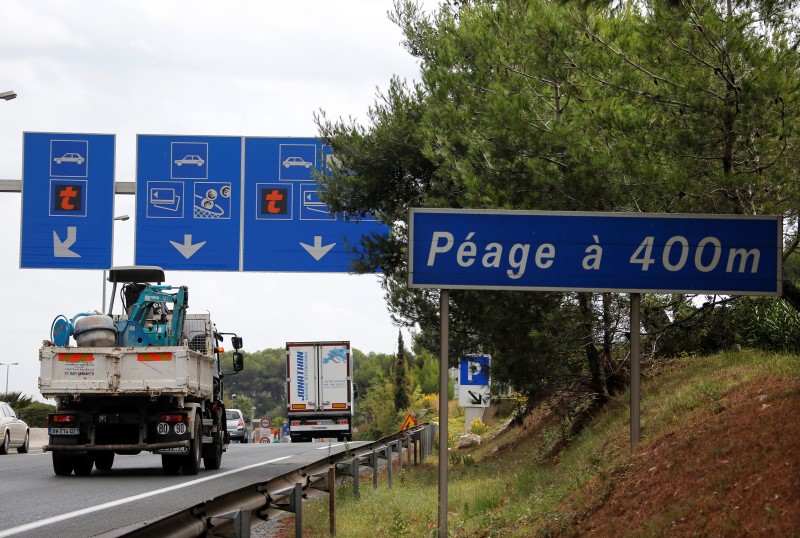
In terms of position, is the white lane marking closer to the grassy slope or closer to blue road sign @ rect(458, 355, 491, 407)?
the grassy slope

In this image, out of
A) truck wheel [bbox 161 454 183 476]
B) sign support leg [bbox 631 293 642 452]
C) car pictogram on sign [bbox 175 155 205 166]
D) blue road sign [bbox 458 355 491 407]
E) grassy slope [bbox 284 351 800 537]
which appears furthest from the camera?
blue road sign [bbox 458 355 491 407]

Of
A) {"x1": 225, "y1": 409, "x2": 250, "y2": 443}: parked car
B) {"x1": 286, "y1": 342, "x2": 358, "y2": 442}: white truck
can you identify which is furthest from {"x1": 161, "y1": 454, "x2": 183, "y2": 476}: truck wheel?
{"x1": 225, "y1": 409, "x2": 250, "y2": 443}: parked car

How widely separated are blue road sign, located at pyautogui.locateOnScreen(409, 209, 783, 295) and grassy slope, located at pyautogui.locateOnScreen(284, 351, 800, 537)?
3.89 feet

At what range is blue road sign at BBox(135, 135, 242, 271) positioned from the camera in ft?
85.0

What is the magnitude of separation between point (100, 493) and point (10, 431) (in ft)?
57.9

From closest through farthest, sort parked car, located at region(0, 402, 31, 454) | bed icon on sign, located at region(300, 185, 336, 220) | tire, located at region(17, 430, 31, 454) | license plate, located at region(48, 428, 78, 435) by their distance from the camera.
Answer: license plate, located at region(48, 428, 78, 435) → bed icon on sign, located at region(300, 185, 336, 220) → parked car, located at region(0, 402, 31, 454) → tire, located at region(17, 430, 31, 454)

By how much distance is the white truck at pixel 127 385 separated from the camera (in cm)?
2064

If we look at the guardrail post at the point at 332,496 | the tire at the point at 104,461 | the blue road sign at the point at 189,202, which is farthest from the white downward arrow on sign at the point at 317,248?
the guardrail post at the point at 332,496

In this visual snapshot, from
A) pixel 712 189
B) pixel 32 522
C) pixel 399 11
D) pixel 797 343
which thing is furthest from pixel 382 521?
pixel 399 11

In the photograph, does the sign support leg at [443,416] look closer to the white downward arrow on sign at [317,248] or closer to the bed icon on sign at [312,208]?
the white downward arrow on sign at [317,248]

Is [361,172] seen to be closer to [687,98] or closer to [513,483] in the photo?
[513,483]

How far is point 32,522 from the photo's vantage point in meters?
13.0

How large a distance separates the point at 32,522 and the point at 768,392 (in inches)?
308

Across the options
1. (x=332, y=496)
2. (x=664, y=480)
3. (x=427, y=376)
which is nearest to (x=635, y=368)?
(x=664, y=480)
